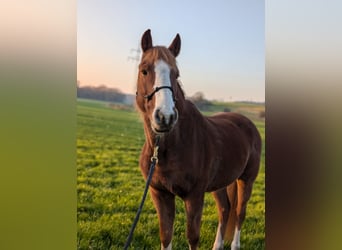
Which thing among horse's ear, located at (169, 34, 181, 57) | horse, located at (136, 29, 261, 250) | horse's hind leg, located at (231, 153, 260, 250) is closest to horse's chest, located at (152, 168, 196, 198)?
horse, located at (136, 29, 261, 250)

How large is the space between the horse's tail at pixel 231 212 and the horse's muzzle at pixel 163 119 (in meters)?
0.72

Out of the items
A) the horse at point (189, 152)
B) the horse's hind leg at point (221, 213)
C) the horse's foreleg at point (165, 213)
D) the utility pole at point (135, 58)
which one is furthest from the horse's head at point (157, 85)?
the horse's hind leg at point (221, 213)

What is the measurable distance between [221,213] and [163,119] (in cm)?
81

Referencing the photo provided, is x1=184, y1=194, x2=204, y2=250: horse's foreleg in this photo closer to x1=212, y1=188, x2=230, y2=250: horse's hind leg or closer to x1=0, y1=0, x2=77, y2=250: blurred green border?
x1=212, y1=188, x2=230, y2=250: horse's hind leg

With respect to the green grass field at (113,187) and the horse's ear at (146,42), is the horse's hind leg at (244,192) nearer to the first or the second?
the green grass field at (113,187)

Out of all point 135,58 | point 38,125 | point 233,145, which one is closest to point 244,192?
point 233,145

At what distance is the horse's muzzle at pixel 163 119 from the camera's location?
185 cm

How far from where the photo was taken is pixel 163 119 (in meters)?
1.86

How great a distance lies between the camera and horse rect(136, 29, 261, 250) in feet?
6.39

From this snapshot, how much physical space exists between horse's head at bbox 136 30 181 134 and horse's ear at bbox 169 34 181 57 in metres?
0.06

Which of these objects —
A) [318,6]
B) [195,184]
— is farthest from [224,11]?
[195,184]

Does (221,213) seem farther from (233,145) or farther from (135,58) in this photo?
(135,58)

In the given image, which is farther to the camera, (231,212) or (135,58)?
(231,212)

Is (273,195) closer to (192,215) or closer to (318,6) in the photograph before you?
(192,215)
